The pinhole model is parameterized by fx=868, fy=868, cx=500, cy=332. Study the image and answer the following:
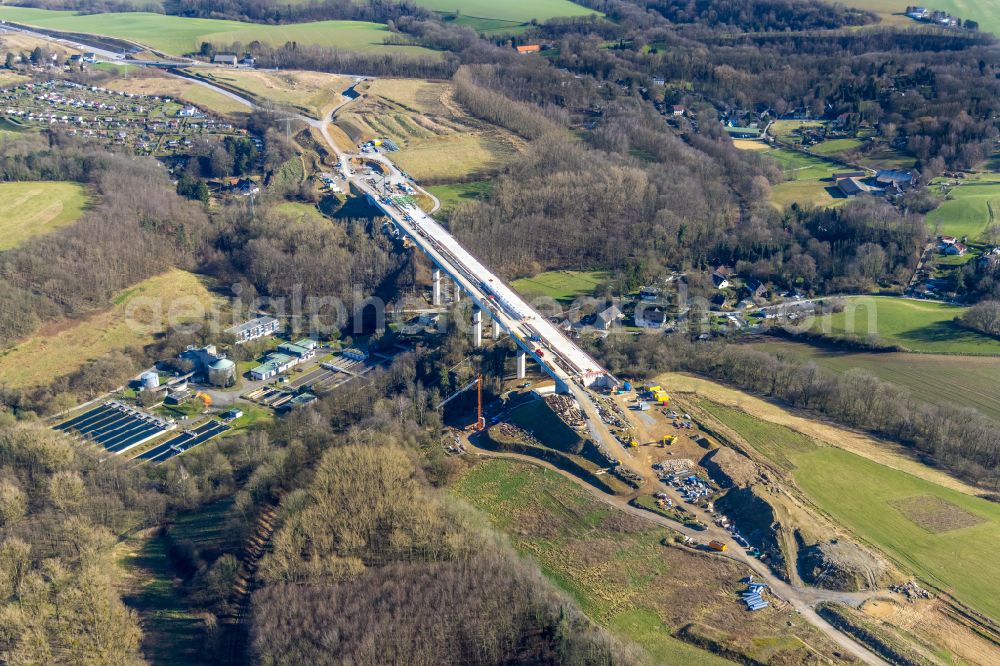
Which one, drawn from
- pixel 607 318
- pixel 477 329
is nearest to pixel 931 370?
pixel 607 318

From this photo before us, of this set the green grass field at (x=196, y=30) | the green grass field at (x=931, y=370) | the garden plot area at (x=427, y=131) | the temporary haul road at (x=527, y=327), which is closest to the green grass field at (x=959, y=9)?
the green grass field at (x=196, y=30)

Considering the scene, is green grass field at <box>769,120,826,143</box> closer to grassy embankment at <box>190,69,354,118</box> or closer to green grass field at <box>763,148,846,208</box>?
green grass field at <box>763,148,846,208</box>

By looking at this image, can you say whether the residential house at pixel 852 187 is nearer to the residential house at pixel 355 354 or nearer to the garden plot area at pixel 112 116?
the residential house at pixel 355 354

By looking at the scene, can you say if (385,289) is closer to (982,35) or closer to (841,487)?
(841,487)

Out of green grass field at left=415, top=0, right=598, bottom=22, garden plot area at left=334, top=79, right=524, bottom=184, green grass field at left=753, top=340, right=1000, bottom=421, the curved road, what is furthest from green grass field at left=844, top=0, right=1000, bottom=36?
the curved road

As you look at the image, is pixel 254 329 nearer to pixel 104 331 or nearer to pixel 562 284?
pixel 104 331

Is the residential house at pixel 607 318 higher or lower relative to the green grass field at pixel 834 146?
lower
